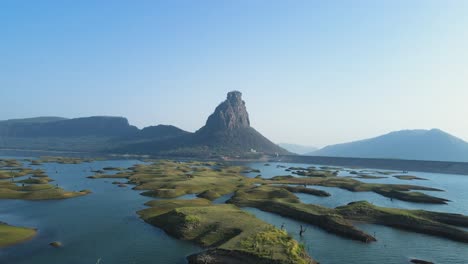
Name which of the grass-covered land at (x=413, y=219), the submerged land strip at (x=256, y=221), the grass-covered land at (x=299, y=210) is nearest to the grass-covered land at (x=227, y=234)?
the submerged land strip at (x=256, y=221)

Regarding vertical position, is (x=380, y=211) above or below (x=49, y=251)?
above

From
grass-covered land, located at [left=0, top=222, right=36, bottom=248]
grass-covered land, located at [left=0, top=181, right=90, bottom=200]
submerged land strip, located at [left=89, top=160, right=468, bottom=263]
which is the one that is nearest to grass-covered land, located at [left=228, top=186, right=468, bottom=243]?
submerged land strip, located at [left=89, top=160, right=468, bottom=263]

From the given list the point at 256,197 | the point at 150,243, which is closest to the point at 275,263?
the point at 150,243

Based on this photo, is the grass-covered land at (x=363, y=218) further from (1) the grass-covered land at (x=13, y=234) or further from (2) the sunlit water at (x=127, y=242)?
(1) the grass-covered land at (x=13, y=234)

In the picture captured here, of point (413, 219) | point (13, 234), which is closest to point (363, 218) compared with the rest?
point (413, 219)

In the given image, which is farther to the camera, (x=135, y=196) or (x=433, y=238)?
(x=135, y=196)

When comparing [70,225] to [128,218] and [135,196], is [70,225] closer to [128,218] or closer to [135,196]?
[128,218]
